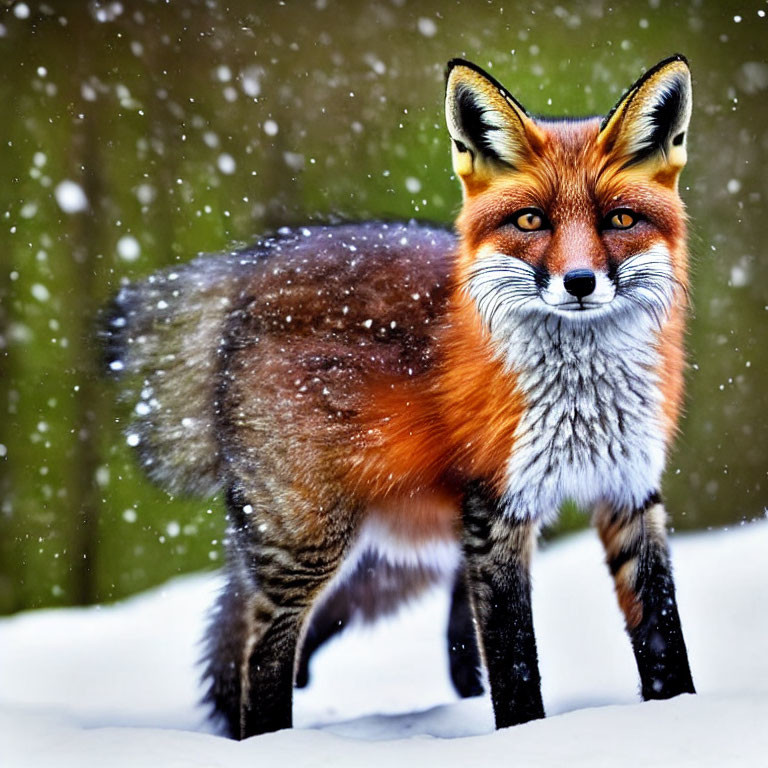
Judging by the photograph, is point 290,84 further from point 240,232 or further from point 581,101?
point 581,101

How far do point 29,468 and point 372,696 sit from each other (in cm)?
147

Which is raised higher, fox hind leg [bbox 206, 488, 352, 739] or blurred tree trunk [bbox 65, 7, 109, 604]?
blurred tree trunk [bbox 65, 7, 109, 604]

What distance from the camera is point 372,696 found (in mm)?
2973

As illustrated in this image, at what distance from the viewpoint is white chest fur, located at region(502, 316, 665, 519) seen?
2438 mm

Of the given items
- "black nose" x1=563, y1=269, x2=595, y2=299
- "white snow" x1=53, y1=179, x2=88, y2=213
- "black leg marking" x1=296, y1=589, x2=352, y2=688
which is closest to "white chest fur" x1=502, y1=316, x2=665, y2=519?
"black nose" x1=563, y1=269, x2=595, y2=299

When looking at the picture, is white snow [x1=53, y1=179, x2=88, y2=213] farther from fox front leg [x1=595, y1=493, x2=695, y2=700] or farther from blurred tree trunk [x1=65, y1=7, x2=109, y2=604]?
fox front leg [x1=595, y1=493, x2=695, y2=700]

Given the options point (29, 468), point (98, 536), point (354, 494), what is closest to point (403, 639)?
point (354, 494)

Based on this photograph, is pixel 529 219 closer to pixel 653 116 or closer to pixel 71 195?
pixel 653 116

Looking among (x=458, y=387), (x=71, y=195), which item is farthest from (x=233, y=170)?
(x=458, y=387)

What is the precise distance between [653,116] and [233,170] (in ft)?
4.93

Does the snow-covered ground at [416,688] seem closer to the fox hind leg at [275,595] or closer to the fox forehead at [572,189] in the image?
the fox hind leg at [275,595]

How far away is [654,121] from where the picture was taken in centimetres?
244

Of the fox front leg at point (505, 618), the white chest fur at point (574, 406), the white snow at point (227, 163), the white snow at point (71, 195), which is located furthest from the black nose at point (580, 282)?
the white snow at point (71, 195)

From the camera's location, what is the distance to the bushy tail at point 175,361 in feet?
9.39
